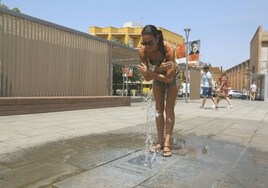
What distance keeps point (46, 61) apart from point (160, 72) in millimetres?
7857

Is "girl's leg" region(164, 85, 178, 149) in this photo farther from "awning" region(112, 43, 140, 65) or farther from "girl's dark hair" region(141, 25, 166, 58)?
"awning" region(112, 43, 140, 65)

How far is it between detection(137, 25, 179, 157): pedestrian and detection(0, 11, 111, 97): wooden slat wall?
21.8 feet

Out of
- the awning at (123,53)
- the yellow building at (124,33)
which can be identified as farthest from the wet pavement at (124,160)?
the yellow building at (124,33)

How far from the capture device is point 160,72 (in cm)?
483

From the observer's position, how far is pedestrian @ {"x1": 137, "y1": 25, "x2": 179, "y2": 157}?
4637 millimetres

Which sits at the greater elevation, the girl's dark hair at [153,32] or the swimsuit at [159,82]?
the girl's dark hair at [153,32]

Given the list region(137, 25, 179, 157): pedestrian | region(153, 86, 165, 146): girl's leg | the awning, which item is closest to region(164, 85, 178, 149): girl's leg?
region(137, 25, 179, 157): pedestrian

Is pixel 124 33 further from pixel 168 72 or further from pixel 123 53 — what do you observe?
pixel 168 72

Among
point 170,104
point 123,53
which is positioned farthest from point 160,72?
point 123,53

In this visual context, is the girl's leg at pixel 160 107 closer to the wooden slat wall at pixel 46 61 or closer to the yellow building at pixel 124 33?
the wooden slat wall at pixel 46 61

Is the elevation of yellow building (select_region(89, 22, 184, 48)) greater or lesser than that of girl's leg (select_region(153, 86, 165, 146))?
greater

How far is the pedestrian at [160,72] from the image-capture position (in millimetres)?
4637

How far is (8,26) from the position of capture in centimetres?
1034

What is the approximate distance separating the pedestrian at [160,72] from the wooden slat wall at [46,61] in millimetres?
6643
